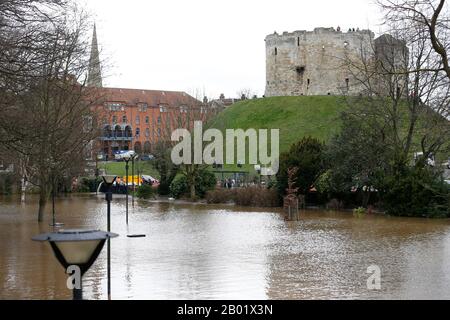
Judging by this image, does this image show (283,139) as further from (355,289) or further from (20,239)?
(355,289)

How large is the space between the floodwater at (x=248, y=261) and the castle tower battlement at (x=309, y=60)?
46.2 metres

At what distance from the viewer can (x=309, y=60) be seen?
228ft

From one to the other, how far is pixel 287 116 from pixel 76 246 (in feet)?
199

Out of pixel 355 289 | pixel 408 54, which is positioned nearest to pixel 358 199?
pixel 408 54

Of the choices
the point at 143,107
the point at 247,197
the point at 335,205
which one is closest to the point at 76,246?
the point at 335,205

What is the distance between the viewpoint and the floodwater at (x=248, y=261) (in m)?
10.7

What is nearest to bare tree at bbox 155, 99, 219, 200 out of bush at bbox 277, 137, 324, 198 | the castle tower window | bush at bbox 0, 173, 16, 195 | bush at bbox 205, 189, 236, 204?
bush at bbox 205, 189, 236, 204

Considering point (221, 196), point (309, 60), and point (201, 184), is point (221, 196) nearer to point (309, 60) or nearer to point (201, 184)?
point (201, 184)

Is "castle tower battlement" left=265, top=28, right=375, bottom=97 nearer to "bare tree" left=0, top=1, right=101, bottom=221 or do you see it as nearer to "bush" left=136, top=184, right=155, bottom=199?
"bush" left=136, top=184, right=155, bottom=199

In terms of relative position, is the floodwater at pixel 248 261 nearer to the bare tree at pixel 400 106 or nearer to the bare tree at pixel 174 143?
the bare tree at pixel 400 106

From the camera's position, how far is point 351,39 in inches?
2694

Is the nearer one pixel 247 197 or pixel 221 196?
pixel 247 197

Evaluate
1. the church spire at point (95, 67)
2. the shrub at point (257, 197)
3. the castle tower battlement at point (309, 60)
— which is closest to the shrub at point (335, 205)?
the shrub at point (257, 197)
